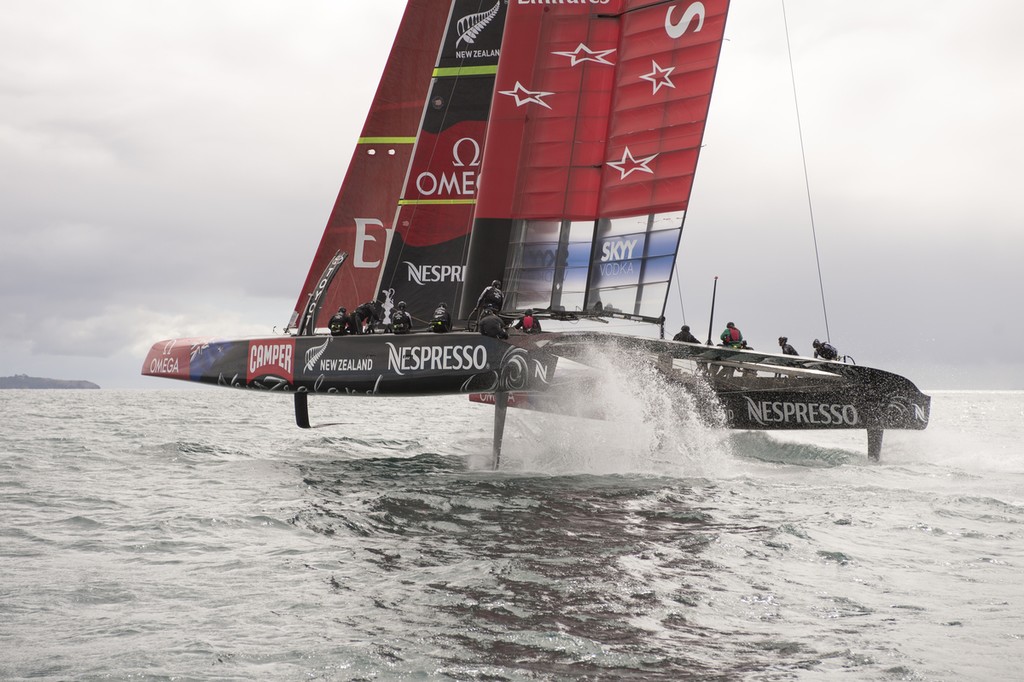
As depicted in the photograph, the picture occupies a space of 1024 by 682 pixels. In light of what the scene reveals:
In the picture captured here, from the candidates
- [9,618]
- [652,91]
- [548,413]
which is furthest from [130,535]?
[652,91]

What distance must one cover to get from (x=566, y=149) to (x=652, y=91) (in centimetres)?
126

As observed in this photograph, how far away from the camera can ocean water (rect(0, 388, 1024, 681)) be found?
4145 mm

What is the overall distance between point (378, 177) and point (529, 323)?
455 cm

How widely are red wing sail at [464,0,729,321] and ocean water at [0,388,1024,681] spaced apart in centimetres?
176

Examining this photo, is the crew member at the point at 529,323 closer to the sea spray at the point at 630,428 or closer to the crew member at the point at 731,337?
the sea spray at the point at 630,428

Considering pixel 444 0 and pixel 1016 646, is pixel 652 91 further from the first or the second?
pixel 1016 646

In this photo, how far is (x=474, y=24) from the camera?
14.3 metres

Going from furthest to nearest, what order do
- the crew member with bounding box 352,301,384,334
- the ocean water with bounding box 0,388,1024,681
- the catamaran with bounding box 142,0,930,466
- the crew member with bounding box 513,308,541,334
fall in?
the crew member with bounding box 352,301,384,334
the crew member with bounding box 513,308,541,334
the catamaran with bounding box 142,0,930,466
the ocean water with bounding box 0,388,1024,681

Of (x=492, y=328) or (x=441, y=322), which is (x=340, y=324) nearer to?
(x=441, y=322)

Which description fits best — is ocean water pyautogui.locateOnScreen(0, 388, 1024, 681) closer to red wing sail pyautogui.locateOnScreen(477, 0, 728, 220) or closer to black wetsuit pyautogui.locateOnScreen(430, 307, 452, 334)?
black wetsuit pyautogui.locateOnScreen(430, 307, 452, 334)

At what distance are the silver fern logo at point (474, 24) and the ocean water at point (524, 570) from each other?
6097mm

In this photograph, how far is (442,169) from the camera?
14.2 metres

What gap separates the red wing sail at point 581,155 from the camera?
12.0 meters

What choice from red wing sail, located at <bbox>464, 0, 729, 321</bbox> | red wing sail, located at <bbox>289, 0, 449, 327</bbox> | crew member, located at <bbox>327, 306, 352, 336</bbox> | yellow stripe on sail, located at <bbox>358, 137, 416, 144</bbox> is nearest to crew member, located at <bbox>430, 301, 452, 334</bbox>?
red wing sail, located at <bbox>464, 0, 729, 321</bbox>
